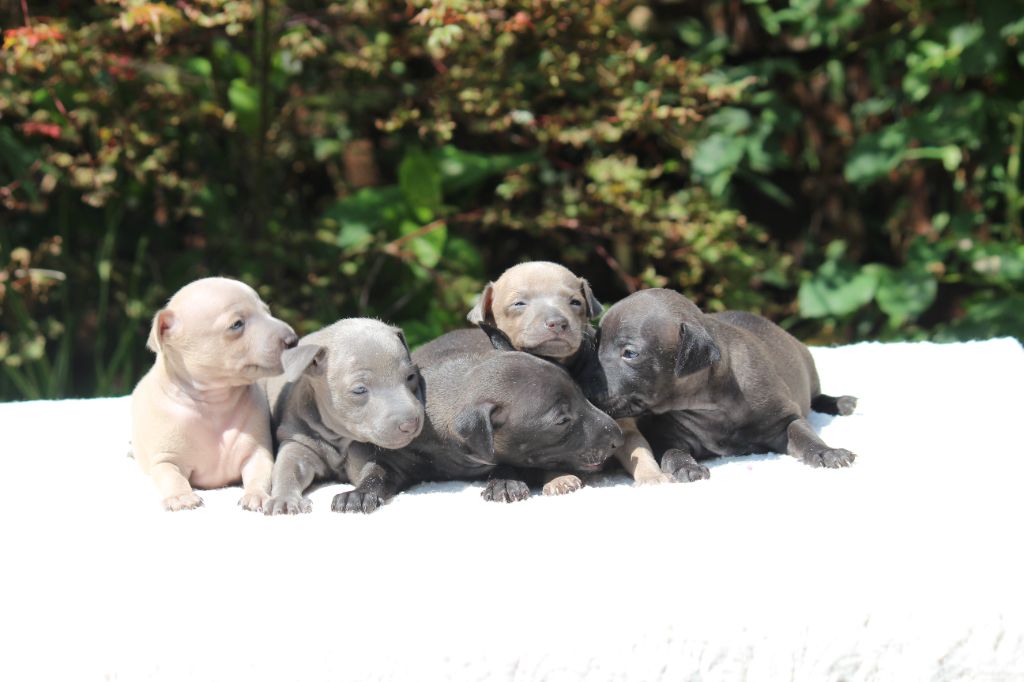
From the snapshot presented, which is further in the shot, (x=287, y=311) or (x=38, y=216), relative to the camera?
(x=38, y=216)

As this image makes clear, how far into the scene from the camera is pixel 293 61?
642cm

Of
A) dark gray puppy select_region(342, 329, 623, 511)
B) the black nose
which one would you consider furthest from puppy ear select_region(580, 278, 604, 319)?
the black nose

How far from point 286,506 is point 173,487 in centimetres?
42

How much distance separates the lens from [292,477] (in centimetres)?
356

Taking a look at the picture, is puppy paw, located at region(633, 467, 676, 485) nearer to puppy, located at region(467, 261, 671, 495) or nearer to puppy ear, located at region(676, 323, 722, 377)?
puppy, located at region(467, 261, 671, 495)

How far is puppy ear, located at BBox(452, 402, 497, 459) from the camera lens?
11.0ft

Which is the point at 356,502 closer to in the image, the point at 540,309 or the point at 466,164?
the point at 540,309

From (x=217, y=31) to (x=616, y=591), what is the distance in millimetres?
5077

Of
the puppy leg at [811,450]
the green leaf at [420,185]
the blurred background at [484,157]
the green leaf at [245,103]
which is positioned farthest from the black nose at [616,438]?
the green leaf at [245,103]

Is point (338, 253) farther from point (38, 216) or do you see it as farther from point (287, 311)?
point (38, 216)

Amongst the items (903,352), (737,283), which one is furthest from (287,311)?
(903,352)

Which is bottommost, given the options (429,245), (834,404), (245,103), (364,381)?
(834,404)

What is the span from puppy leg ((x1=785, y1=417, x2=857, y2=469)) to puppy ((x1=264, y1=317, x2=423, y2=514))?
4.09ft

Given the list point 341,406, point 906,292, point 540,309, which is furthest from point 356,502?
point 906,292
